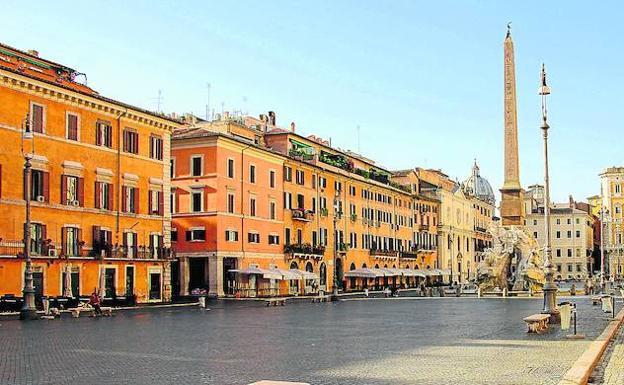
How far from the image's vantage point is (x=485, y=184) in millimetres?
157000

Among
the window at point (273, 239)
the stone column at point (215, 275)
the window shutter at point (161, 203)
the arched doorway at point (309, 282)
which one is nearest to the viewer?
the window shutter at point (161, 203)

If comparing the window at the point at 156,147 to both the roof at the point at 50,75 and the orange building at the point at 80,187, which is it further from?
the roof at the point at 50,75

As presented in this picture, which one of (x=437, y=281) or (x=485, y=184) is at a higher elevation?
(x=485, y=184)

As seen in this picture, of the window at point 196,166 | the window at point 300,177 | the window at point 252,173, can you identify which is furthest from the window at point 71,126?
the window at point 300,177

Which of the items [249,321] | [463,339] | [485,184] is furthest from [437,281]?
[463,339]

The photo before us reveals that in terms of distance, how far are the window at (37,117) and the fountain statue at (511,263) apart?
2782 cm

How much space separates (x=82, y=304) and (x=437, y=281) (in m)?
66.7

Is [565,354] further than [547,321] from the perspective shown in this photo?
No

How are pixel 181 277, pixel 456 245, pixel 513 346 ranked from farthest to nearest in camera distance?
pixel 456 245 → pixel 181 277 → pixel 513 346

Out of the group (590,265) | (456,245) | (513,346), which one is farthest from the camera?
(590,265)

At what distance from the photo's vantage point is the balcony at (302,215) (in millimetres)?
64938

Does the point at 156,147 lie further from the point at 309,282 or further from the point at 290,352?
the point at 290,352

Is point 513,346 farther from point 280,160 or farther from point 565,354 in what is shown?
point 280,160

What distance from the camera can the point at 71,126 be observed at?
42312mm
